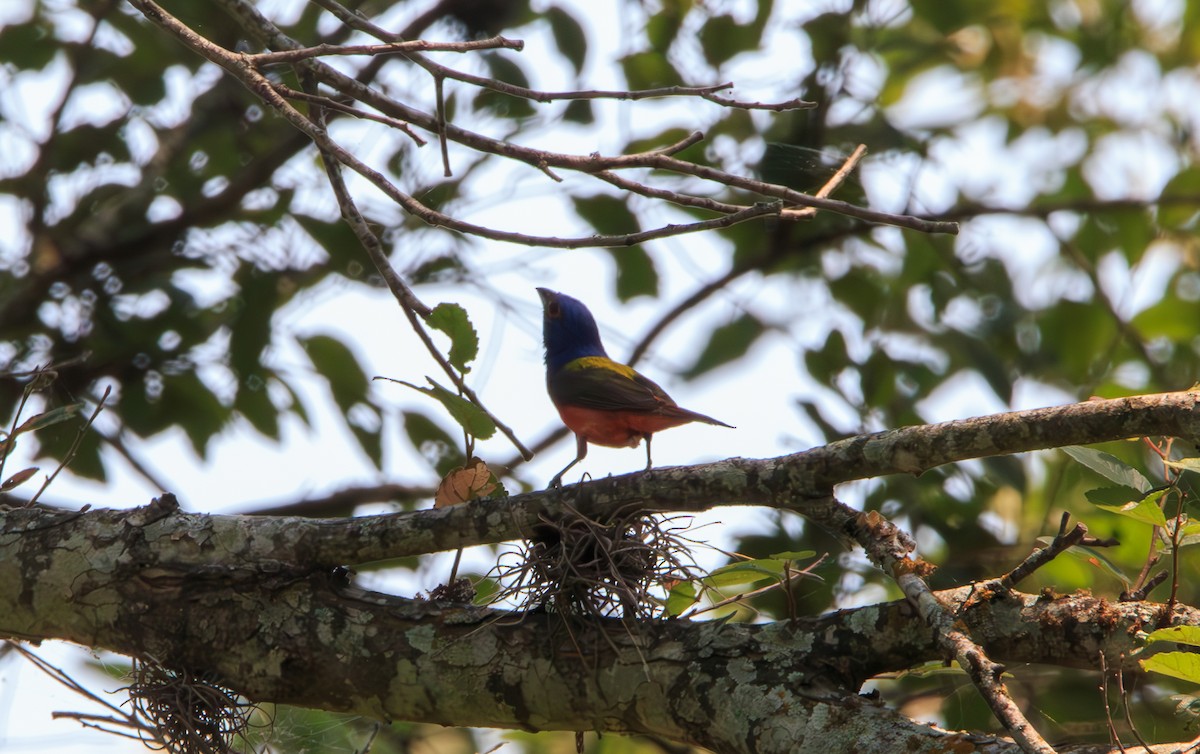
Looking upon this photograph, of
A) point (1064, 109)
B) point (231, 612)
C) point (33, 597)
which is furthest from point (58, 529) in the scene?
point (1064, 109)

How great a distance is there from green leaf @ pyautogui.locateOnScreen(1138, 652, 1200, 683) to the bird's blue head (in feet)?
12.5

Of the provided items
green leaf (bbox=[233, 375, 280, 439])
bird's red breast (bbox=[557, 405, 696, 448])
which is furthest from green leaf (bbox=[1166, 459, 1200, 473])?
green leaf (bbox=[233, 375, 280, 439])

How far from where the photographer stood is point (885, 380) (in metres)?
5.45

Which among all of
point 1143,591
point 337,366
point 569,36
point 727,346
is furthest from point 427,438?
point 1143,591

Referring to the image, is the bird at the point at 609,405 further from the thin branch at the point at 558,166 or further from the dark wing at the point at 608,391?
the thin branch at the point at 558,166

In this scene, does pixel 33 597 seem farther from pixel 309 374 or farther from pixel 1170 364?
pixel 1170 364

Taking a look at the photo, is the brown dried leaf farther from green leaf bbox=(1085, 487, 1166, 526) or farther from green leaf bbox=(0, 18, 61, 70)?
green leaf bbox=(0, 18, 61, 70)

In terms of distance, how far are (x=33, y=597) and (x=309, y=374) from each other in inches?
109

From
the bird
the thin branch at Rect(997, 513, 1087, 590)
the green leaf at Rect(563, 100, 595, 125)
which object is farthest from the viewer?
the green leaf at Rect(563, 100, 595, 125)

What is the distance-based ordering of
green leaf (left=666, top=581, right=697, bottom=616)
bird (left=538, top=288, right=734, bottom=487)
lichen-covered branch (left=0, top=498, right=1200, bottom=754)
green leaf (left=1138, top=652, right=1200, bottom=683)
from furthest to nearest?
bird (left=538, top=288, right=734, bottom=487), green leaf (left=666, top=581, right=697, bottom=616), lichen-covered branch (left=0, top=498, right=1200, bottom=754), green leaf (left=1138, top=652, right=1200, bottom=683)

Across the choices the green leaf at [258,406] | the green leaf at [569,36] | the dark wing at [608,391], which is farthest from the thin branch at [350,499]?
the green leaf at [569,36]

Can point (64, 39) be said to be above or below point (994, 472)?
above

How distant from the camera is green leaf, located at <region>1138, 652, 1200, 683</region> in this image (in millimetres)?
2330

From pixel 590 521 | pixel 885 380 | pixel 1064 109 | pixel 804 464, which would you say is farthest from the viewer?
pixel 1064 109
